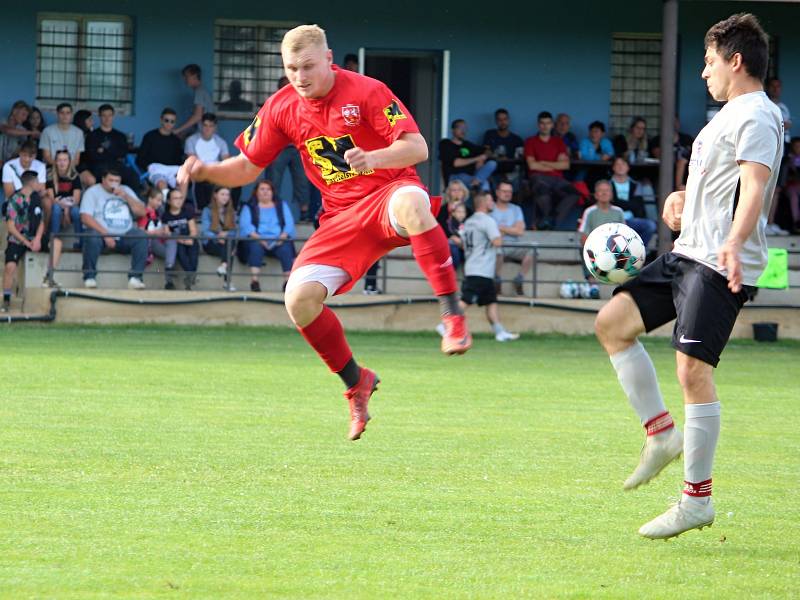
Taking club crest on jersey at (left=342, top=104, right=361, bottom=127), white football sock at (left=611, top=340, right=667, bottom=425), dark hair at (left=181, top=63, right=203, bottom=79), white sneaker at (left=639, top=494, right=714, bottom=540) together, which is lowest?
white sneaker at (left=639, top=494, right=714, bottom=540)

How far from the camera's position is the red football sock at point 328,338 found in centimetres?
740

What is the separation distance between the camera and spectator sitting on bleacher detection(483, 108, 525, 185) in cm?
2227

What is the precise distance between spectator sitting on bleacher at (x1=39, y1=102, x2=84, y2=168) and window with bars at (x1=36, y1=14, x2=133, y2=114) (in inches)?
89.9

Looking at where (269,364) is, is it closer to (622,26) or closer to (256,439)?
(256,439)

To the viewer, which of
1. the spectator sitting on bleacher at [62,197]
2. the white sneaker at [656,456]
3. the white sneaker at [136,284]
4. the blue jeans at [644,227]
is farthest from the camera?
the blue jeans at [644,227]

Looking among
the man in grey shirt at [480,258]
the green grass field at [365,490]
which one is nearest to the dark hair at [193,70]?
the man in grey shirt at [480,258]

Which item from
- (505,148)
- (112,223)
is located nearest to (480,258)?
(505,148)

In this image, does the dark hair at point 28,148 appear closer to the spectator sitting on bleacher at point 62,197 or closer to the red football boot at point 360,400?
the spectator sitting on bleacher at point 62,197

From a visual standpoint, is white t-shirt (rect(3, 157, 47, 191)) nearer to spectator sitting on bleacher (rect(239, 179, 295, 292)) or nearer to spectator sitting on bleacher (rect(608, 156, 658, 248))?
spectator sitting on bleacher (rect(239, 179, 295, 292))

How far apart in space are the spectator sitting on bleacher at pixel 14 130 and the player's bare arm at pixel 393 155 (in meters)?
14.8

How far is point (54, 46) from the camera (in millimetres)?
22656

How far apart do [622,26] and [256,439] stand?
670 inches

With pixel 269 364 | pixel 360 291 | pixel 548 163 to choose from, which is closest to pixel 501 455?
pixel 269 364

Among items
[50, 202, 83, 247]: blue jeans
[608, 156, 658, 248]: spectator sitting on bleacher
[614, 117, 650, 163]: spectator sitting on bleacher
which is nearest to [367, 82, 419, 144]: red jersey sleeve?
[50, 202, 83, 247]: blue jeans
